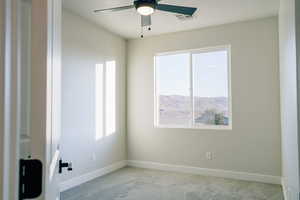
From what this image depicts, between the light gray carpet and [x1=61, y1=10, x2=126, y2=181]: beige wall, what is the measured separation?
0.41 meters

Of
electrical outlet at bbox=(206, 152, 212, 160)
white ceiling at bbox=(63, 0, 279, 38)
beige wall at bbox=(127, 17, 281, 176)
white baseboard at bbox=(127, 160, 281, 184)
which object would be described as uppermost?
white ceiling at bbox=(63, 0, 279, 38)

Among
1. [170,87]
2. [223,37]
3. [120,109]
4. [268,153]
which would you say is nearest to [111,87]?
[120,109]

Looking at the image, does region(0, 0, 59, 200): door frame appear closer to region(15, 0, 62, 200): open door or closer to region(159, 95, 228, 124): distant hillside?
region(15, 0, 62, 200): open door

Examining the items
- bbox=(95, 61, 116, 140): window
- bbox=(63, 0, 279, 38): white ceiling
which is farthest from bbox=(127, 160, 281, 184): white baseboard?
bbox=(63, 0, 279, 38): white ceiling

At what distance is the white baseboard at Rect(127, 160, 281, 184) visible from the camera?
412 centimetres

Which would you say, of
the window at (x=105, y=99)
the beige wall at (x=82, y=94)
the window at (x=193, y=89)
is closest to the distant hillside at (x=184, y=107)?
the window at (x=193, y=89)

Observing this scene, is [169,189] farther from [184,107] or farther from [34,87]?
[34,87]

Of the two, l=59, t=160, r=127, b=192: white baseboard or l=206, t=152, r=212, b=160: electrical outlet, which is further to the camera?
l=206, t=152, r=212, b=160: electrical outlet

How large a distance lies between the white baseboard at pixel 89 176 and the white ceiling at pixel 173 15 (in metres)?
2.63

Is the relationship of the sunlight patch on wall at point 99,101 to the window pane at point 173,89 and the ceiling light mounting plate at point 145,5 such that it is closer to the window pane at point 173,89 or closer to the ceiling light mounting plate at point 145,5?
the window pane at point 173,89

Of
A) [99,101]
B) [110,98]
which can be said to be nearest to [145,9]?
[99,101]

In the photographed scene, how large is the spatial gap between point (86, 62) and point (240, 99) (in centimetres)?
274

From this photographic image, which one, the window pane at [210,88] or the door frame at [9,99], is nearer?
the door frame at [9,99]

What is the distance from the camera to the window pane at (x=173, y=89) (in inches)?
194
